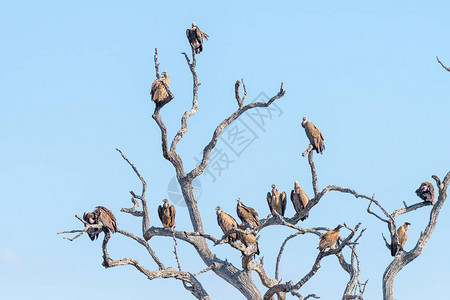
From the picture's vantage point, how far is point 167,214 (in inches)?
544

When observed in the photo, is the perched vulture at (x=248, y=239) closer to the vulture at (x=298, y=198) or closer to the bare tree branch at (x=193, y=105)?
the vulture at (x=298, y=198)

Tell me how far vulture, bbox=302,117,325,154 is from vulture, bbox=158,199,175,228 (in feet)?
9.14

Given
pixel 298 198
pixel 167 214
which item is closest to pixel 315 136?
pixel 298 198

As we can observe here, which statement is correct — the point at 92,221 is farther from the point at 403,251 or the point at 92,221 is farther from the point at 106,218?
the point at 403,251

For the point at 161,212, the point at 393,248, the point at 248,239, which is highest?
the point at 161,212

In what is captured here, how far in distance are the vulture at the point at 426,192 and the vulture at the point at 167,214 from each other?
446 cm

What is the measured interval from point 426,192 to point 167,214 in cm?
464

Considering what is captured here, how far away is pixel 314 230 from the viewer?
42.7 feet

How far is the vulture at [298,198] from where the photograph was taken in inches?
550

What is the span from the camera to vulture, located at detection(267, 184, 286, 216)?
1442cm

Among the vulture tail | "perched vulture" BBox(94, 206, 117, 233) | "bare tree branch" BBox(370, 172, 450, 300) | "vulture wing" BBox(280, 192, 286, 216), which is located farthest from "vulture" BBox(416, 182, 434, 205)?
"perched vulture" BBox(94, 206, 117, 233)

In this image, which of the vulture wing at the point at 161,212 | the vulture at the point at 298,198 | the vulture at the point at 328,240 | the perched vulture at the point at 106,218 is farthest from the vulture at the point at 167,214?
the vulture at the point at 328,240

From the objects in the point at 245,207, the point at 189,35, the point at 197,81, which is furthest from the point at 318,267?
the point at 189,35

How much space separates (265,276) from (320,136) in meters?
2.78
